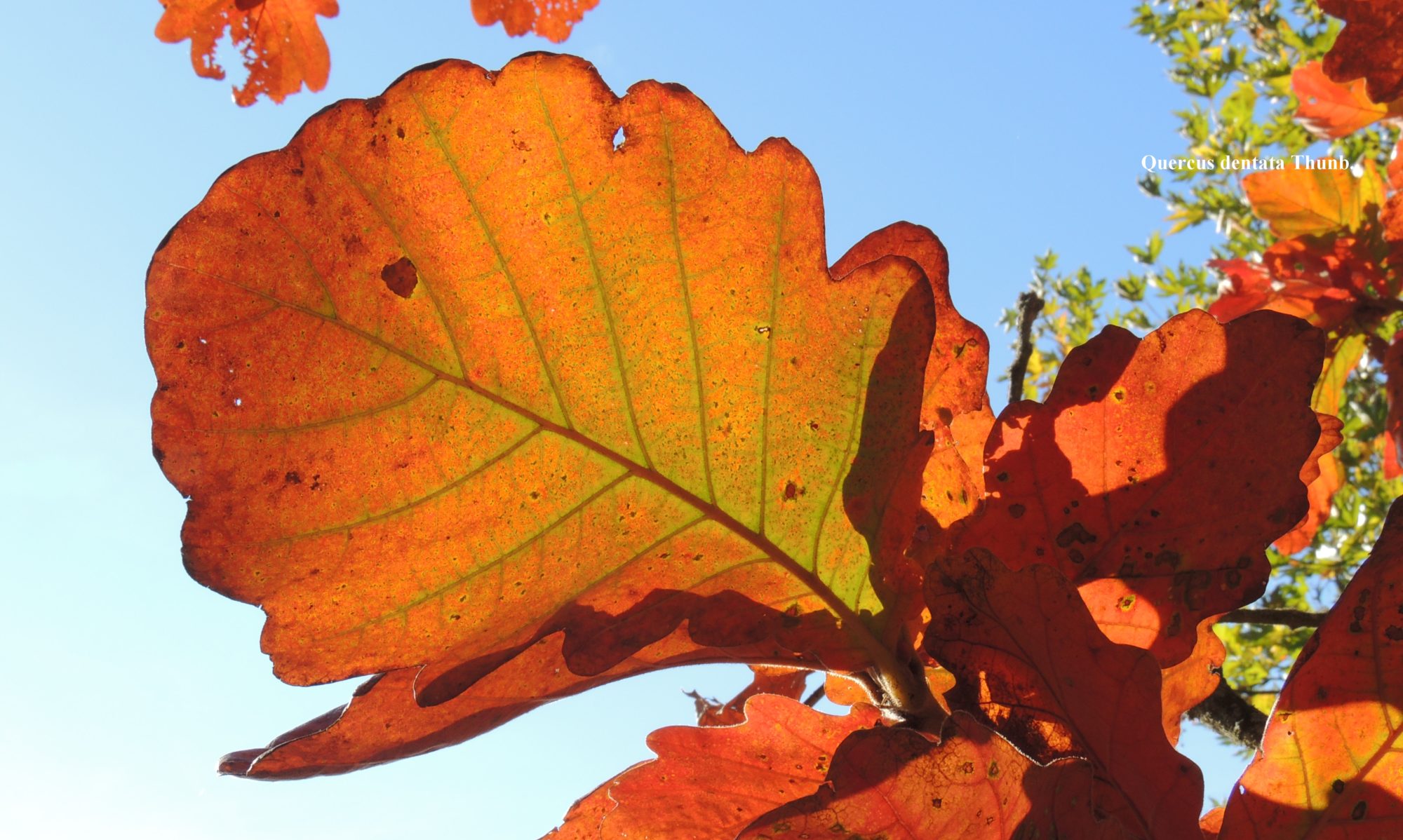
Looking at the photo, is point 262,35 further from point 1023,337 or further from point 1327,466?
point 1327,466

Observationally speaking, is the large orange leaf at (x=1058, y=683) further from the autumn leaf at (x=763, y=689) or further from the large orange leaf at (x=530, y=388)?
the autumn leaf at (x=763, y=689)

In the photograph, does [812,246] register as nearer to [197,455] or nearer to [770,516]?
[770,516]

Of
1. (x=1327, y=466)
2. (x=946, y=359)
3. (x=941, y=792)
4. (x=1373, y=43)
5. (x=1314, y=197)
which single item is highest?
(x=1314, y=197)

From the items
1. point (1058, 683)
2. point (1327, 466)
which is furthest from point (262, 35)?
point (1327, 466)


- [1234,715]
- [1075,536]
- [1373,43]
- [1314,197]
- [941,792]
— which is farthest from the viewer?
[1314,197]

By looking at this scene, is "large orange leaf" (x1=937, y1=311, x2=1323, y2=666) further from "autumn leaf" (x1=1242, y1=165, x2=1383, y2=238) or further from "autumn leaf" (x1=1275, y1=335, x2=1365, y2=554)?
"autumn leaf" (x1=1242, y1=165, x2=1383, y2=238)

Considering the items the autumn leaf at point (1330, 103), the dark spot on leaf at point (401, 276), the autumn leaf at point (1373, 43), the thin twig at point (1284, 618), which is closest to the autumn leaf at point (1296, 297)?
the autumn leaf at point (1330, 103)

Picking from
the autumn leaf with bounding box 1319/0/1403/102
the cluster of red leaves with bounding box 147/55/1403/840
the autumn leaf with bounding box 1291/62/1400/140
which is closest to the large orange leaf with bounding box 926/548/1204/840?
the cluster of red leaves with bounding box 147/55/1403/840
